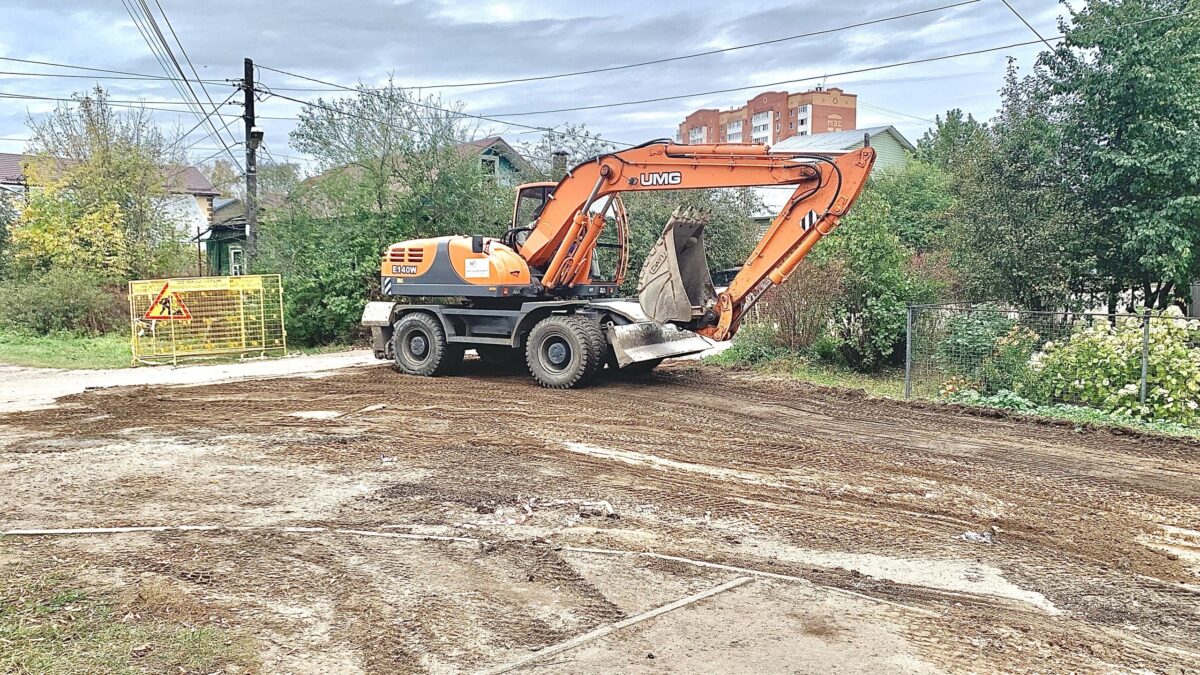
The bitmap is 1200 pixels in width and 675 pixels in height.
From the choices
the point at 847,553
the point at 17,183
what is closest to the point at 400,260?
the point at 847,553

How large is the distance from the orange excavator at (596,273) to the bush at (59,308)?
9.65 m

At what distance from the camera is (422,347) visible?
13320 mm

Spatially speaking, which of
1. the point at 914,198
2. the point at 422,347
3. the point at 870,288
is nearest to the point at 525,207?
the point at 422,347

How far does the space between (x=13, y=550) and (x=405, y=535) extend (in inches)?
86.0

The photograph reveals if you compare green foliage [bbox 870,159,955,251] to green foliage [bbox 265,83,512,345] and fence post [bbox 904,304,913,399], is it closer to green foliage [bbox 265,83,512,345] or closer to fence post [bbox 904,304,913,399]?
green foliage [bbox 265,83,512,345]

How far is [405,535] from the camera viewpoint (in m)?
5.61

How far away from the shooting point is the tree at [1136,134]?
1186 cm

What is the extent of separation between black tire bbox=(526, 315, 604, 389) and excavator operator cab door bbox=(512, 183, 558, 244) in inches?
58.2

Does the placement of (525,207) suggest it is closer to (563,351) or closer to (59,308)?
(563,351)

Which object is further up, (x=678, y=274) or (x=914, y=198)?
(x=914, y=198)

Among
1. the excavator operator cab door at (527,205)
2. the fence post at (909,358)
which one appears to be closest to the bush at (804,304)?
the fence post at (909,358)

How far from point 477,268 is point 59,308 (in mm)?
12221

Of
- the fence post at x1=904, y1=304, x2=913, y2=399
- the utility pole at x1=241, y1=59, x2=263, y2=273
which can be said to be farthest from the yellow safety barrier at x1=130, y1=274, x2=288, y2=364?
the fence post at x1=904, y1=304, x2=913, y2=399

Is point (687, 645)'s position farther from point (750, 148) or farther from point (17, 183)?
point (17, 183)
